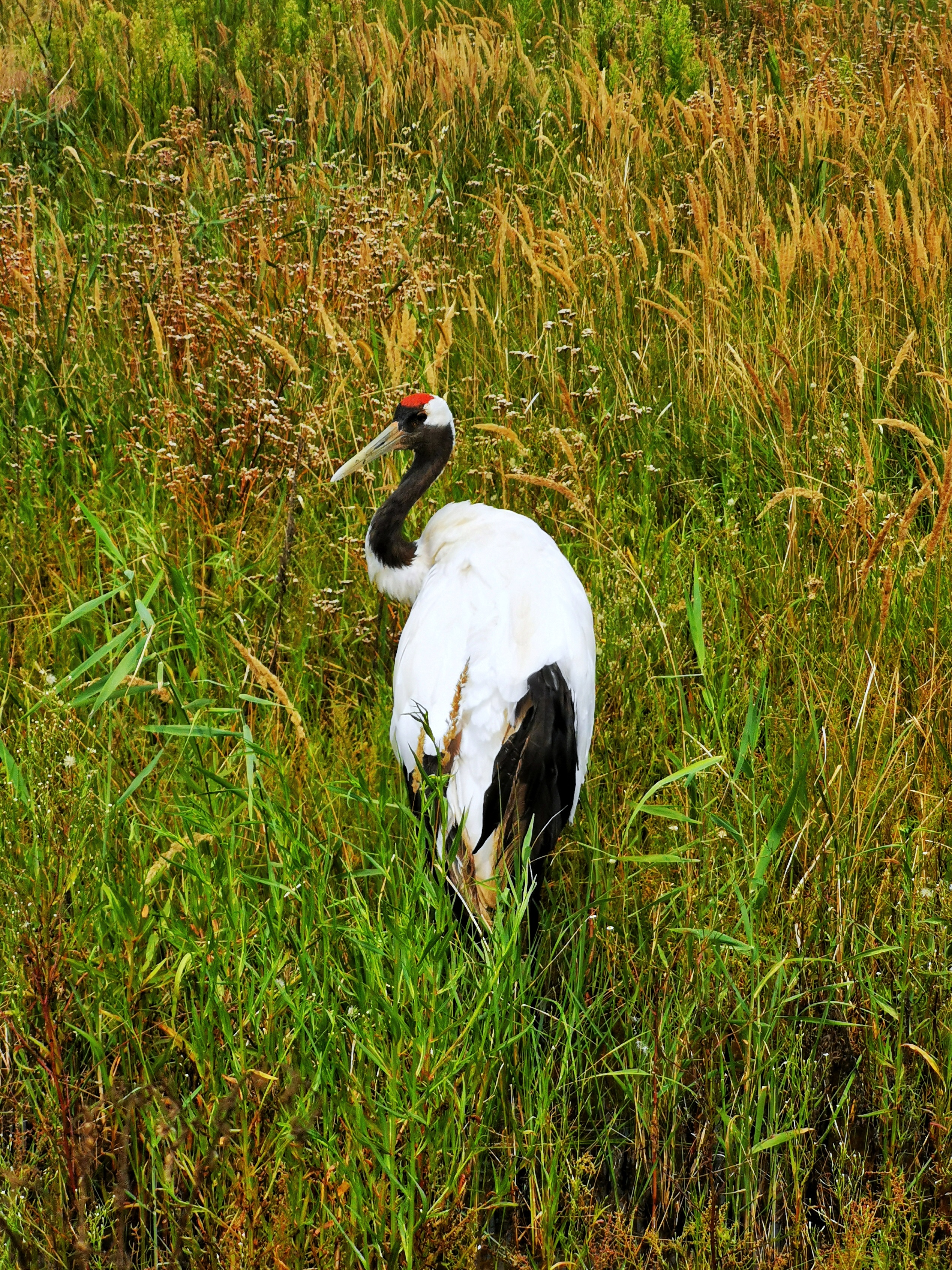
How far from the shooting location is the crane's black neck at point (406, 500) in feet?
9.43

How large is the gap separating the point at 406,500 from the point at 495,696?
84 centimetres

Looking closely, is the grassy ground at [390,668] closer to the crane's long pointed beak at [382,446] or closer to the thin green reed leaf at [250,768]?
the thin green reed leaf at [250,768]

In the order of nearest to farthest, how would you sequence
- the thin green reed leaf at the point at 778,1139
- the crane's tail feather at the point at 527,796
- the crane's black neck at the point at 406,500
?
the thin green reed leaf at the point at 778,1139 → the crane's tail feather at the point at 527,796 → the crane's black neck at the point at 406,500

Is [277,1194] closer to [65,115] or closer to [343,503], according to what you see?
[343,503]

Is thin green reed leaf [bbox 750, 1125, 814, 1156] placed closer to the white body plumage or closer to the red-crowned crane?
the red-crowned crane

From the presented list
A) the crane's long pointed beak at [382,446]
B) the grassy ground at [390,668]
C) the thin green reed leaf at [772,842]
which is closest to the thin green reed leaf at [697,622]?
the grassy ground at [390,668]

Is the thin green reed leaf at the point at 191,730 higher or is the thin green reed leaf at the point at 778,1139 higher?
the thin green reed leaf at the point at 191,730

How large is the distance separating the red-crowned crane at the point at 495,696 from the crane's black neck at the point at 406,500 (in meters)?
0.11

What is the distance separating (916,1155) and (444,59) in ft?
15.8

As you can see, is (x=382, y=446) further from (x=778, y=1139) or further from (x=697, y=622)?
(x=778, y=1139)

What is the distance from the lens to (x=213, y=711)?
2.15m

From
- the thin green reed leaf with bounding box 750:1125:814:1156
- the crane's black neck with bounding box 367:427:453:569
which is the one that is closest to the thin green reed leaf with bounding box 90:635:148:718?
the crane's black neck with bounding box 367:427:453:569

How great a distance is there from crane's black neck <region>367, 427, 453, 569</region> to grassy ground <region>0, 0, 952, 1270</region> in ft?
0.59

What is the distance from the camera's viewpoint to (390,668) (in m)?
2.87
